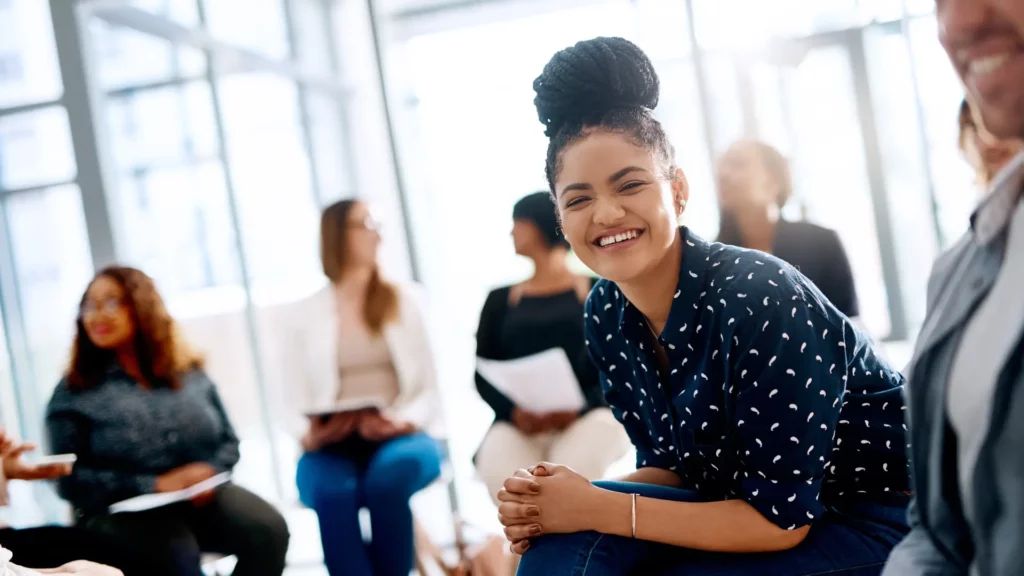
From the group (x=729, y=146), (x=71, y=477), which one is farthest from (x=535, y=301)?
(x=71, y=477)

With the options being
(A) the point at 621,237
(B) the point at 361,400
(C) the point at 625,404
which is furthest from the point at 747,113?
(A) the point at 621,237

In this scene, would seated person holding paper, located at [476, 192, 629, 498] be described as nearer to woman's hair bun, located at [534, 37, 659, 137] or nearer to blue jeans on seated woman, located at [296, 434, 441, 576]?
blue jeans on seated woman, located at [296, 434, 441, 576]

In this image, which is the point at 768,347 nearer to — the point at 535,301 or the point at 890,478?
the point at 890,478

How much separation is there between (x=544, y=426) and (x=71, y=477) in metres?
1.39

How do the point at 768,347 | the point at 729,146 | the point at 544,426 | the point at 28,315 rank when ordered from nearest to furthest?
1. the point at 768,347
2. the point at 544,426
3. the point at 729,146
4. the point at 28,315

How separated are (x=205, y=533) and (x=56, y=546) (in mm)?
478

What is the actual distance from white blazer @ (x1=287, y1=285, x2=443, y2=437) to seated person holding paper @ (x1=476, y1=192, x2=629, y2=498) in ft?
0.76

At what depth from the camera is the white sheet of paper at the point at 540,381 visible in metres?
2.56

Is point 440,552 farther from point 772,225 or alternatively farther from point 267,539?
point 772,225

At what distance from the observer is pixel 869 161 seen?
536cm

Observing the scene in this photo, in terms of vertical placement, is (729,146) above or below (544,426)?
above

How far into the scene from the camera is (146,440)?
2.56 meters

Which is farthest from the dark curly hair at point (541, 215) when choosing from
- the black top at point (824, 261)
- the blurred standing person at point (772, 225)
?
the black top at point (824, 261)

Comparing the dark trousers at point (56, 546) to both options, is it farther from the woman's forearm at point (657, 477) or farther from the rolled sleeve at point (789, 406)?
the rolled sleeve at point (789, 406)
